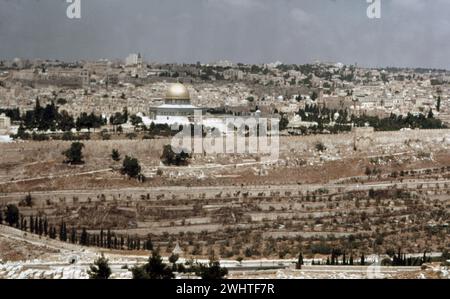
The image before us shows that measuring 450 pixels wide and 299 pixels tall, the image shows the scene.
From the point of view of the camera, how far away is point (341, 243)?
42.1 feet

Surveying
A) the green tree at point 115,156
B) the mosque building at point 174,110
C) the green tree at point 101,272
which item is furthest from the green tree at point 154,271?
the mosque building at point 174,110

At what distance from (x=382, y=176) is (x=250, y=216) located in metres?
→ 6.74

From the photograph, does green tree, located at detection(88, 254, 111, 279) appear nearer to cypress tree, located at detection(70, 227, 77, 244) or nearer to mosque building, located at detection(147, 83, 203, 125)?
cypress tree, located at detection(70, 227, 77, 244)

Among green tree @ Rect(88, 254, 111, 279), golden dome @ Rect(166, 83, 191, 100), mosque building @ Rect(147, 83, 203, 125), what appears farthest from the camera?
golden dome @ Rect(166, 83, 191, 100)

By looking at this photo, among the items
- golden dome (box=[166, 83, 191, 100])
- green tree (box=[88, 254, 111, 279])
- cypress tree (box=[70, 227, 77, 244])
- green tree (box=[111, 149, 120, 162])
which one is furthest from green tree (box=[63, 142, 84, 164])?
green tree (box=[88, 254, 111, 279])

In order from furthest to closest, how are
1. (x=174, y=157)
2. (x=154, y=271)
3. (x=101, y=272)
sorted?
(x=174, y=157) < (x=101, y=272) < (x=154, y=271)

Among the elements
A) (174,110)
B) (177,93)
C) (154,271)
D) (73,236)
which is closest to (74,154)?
(73,236)

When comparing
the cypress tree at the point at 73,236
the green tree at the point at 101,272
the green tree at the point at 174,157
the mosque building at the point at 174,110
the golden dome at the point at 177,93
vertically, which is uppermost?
the golden dome at the point at 177,93

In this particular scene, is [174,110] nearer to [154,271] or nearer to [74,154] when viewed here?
[74,154]

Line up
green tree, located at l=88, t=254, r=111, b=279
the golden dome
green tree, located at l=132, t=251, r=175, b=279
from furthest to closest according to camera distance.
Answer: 1. the golden dome
2. green tree, located at l=88, t=254, r=111, b=279
3. green tree, located at l=132, t=251, r=175, b=279

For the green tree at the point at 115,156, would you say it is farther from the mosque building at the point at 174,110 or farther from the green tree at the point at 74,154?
the mosque building at the point at 174,110

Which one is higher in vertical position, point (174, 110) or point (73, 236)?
point (174, 110)

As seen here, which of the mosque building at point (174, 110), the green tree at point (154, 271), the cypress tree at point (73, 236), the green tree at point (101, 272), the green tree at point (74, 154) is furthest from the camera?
the mosque building at point (174, 110)
